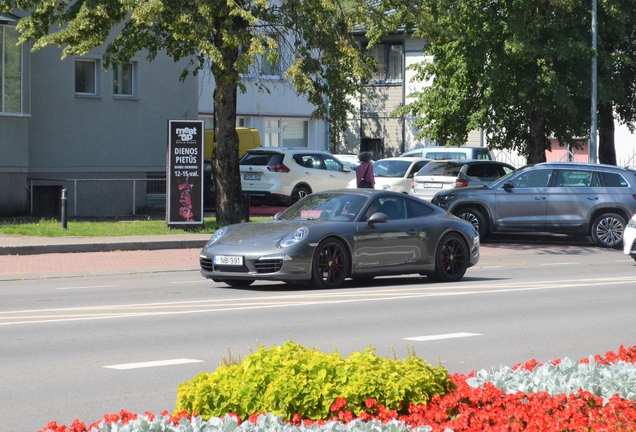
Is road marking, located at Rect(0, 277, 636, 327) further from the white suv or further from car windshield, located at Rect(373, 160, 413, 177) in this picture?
car windshield, located at Rect(373, 160, 413, 177)

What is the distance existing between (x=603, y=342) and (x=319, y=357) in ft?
18.3

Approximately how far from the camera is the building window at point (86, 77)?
31781mm

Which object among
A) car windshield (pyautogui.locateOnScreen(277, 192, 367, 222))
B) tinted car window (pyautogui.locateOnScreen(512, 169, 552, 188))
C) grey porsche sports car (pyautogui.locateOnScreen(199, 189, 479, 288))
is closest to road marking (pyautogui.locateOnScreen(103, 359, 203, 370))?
grey porsche sports car (pyautogui.locateOnScreen(199, 189, 479, 288))

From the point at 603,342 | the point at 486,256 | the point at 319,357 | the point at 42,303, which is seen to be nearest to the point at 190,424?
the point at 319,357

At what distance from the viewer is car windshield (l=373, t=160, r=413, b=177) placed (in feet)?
104

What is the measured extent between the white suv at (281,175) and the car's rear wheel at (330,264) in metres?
15.8

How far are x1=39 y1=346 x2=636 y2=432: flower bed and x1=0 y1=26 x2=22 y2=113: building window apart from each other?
24.0 meters

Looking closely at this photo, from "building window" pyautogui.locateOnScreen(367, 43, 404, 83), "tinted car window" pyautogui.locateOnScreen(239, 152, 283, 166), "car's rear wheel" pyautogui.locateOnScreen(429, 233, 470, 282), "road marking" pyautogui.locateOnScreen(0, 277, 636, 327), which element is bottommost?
"road marking" pyautogui.locateOnScreen(0, 277, 636, 327)

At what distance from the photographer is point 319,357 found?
533cm

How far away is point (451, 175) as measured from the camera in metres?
29.0

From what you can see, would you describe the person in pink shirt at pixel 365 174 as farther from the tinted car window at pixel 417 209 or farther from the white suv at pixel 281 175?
the white suv at pixel 281 175

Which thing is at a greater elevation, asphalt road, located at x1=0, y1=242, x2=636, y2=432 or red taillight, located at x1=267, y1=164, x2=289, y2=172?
red taillight, located at x1=267, y1=164, x2=289, y2=172

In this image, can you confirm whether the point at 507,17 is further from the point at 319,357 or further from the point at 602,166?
the point at 319,357

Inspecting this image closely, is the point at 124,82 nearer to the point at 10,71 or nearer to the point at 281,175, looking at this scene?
the point at 10,71
